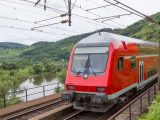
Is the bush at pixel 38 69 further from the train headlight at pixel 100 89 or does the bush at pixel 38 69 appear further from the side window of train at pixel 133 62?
the train headlight at pixel 100 89

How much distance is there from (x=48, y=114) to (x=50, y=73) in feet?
313

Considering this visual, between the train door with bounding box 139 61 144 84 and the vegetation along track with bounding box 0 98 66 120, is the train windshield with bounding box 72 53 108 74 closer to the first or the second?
the vegetation along track with bounding box 0 98 66 120

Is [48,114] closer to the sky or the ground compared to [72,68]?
closer to the ground

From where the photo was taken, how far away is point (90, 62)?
599 inches

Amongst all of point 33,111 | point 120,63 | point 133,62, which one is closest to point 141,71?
point 133,62

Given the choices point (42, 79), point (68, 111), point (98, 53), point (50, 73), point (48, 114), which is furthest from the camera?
point (50, 73)


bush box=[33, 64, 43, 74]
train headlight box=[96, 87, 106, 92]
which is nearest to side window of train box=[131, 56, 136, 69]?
train headlight box=[96, 87, 106, 92]

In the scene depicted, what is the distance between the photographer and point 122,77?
15.7m

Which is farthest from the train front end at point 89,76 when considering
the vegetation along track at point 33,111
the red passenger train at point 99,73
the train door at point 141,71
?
the train door at point 141,71

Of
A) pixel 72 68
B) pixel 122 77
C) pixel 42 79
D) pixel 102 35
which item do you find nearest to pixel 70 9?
pixel 102 35

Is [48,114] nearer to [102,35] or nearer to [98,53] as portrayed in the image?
[98,53]

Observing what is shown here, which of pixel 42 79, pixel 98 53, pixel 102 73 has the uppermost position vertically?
pixel 98 53

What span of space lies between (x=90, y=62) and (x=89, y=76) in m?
0.75

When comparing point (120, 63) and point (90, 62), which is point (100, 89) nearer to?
point (90, 62)
